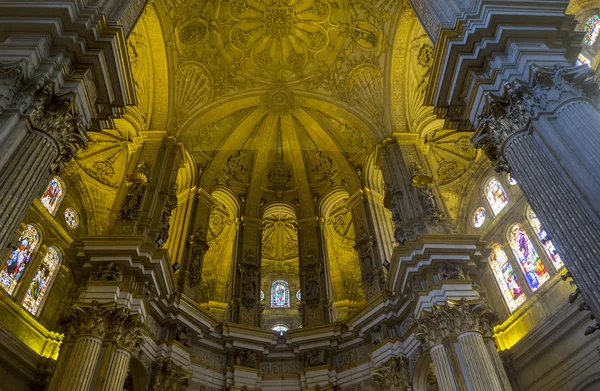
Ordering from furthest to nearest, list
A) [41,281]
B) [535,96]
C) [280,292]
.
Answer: [280,292], [41,281], [535,96]

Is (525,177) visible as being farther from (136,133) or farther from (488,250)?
(136,133)

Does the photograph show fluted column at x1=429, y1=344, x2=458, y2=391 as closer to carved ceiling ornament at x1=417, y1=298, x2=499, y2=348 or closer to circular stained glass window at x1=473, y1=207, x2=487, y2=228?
carved ceiling ornament at x1=417, y1=298, x2=499, y2=348

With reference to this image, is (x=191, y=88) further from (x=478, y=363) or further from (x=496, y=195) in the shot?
(x=478, y=363)

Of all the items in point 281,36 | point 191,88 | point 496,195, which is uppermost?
point 281,36

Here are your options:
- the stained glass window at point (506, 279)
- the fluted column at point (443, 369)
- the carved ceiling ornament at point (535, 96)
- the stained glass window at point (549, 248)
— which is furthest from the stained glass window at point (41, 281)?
the stained glass window at point (549, 248)

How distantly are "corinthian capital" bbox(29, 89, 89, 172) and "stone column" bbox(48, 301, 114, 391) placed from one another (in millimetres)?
4169

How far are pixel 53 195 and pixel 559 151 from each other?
1744 centimetres

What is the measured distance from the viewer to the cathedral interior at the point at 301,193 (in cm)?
674

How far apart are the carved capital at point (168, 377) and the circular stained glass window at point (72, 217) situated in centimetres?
929

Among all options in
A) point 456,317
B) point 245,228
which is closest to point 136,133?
point 245,228

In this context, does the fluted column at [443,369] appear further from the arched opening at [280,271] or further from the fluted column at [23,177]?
the arched opening at [280,271]

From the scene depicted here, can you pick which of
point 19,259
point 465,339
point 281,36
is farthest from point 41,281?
point 465,339

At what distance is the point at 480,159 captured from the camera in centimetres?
1877

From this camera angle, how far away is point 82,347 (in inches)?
370
